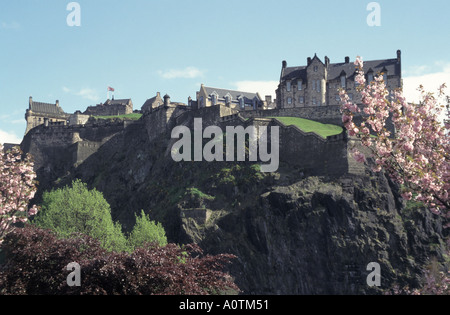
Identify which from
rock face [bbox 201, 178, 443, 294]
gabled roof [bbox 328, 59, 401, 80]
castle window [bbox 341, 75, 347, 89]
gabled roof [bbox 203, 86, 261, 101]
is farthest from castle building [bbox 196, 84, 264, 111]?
rock face [bbox 201, 178, 443, 294]

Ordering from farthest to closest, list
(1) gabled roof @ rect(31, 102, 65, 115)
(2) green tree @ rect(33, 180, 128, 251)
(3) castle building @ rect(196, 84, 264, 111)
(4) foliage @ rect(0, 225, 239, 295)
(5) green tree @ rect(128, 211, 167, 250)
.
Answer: (1) gabled roof @ rect(31, 102, 65, 115)
(3) castle building @ rect(196, 84, 264, 111)
(5) green tree @ rect(128, 211, 167, 250)
(2) green tree @ rect(33, 180, 128, 251)
(4) foliage @ rect(0, 225, 239, 295)

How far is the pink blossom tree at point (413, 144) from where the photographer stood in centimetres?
1794

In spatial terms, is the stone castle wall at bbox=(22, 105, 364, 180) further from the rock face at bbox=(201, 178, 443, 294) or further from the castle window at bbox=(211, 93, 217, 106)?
the castle window at bbox=(211, 93, 217, 106)

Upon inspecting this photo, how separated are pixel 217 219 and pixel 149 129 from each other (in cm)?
2715

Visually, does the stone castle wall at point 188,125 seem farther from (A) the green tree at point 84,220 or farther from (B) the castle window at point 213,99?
(A) the green tree at point 84,220

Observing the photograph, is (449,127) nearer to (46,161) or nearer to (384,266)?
(384,266)

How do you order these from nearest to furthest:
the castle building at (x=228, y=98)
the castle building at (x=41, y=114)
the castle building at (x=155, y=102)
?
1. the castle building at (x=228, y=98)
2. the castle building at (x=41, y=114)
3. the castle building at (x=155, y=102)

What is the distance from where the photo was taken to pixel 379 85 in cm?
1886

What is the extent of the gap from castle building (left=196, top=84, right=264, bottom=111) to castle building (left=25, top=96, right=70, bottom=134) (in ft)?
105

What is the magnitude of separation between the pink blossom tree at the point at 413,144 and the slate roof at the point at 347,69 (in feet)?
217

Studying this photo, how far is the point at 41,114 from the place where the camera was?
379 ft

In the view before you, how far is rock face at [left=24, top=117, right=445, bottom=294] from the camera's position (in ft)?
190

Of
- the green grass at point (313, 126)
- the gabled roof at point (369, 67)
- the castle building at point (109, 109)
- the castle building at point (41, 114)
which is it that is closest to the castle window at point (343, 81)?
the gabled roof at point (369, 67)
